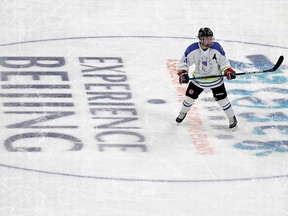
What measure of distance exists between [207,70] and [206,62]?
6 cm

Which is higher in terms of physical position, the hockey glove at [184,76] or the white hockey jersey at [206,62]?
the white hockey jersey at [206,62]

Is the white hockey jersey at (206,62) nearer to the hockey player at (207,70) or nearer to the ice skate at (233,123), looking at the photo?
the hockey player at (207,70)

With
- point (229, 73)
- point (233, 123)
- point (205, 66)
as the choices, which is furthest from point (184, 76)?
point (233, 123)

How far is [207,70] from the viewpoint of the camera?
285 inches

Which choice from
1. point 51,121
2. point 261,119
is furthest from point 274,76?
point 51,121

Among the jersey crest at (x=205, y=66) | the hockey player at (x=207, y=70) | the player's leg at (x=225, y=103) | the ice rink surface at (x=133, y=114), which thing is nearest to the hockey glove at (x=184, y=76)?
the hockey player at (x=207, y=70)

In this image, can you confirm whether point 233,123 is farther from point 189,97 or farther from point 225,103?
point 189,97

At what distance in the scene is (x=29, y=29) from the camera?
29.8 ft

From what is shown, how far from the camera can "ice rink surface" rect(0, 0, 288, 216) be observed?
20.5 ft

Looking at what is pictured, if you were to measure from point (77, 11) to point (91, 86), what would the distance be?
1798 mm

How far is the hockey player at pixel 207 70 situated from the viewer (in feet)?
23.5

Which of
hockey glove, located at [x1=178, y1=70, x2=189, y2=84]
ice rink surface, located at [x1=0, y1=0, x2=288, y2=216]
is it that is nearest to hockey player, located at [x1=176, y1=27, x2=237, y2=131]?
hockey glove, located at [x1=178, y1=70, x2=189, y2=84]

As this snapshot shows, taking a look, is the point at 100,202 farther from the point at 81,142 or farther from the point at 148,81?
the point at 148,81

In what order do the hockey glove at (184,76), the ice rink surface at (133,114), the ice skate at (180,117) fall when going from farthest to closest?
the ice skate at (180,117) < the hockey glove at (184,76) < the ice rink surface at (133,114)
